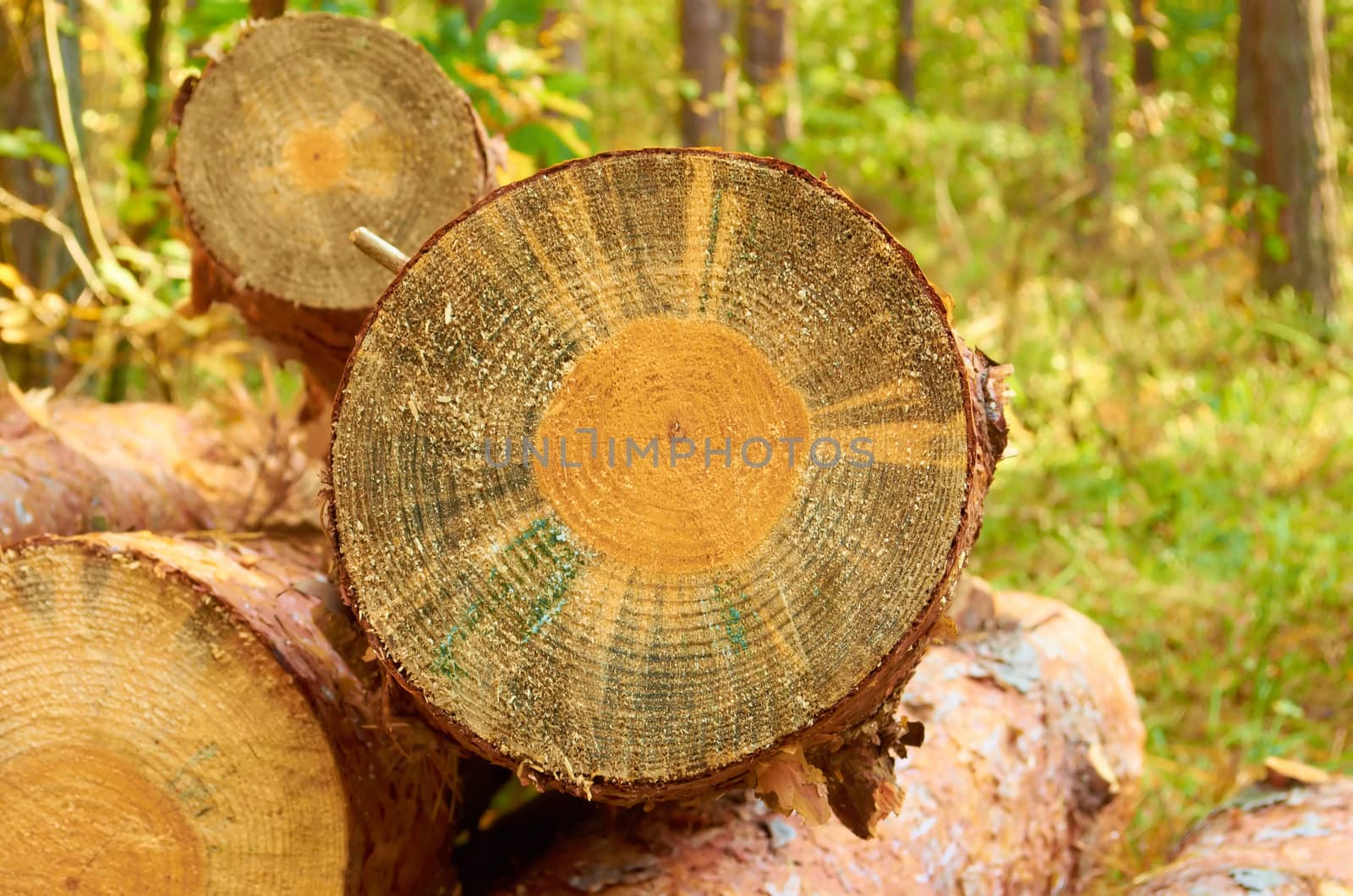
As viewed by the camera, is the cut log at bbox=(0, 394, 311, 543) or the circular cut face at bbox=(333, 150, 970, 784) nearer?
the circular cut face at bbox=(333, 150, 970, 784)

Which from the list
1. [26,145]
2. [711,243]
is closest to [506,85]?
[26,145]

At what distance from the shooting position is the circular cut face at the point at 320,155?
6.56ft

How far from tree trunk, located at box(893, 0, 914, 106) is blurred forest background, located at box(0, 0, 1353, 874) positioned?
142 inches

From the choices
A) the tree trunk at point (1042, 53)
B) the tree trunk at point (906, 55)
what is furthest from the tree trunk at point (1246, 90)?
the tree trunk at point (906, 55)

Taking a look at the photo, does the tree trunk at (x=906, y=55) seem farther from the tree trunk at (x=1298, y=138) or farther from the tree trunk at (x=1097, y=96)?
the tree trunk at (x=1298, y=138)

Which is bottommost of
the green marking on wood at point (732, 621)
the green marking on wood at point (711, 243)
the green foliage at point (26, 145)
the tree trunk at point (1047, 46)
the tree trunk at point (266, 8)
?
the green marking on wood at point (732, 621)

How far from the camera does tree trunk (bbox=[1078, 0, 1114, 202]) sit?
6828 millimetres

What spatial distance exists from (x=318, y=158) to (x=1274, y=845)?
2.07 m

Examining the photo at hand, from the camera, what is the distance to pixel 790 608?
47.7 inches

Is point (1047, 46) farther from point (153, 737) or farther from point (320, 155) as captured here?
point (153, 737)

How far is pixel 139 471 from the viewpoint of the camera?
226cm

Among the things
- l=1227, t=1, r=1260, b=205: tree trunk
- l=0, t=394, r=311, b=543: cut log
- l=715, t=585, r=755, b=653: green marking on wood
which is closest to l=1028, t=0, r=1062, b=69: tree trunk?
l=1227, t=1, r=1260, b=205: tree trunk

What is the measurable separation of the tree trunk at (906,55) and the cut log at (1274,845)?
11029 mm

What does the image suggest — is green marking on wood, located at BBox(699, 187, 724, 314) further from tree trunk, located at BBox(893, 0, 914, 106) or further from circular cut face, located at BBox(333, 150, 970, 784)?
tree trunk, located at BBox(893, 0, 914, 106)
